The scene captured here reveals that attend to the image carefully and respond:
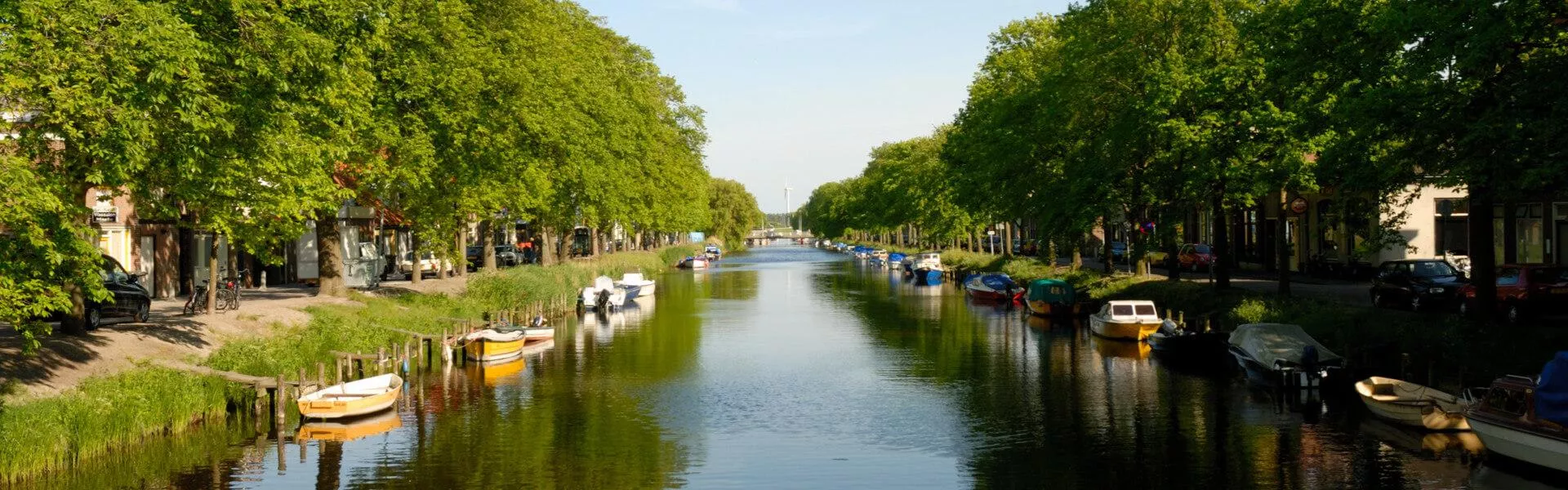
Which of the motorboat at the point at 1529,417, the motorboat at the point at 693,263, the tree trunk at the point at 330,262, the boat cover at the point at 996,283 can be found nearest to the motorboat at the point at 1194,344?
the motorboat at the point at 1529,417

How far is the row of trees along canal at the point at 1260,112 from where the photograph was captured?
27281 millimetres

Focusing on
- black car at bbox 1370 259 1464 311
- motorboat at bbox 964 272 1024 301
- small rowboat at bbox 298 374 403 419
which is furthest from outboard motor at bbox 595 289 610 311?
black car at bbox 1370 259 1464 311

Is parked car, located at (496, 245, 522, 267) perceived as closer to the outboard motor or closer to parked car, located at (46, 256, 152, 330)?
the outboard motor

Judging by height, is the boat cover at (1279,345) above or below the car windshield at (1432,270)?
below

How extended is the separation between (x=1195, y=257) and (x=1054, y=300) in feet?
51.9

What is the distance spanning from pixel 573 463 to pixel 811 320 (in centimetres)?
3960

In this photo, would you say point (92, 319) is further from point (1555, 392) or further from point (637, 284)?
point (637, 284)

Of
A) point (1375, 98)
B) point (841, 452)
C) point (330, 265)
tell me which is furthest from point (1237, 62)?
point (330, 265)

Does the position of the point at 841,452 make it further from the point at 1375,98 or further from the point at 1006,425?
the point at 1375,98

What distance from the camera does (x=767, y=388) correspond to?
3909 centimetres

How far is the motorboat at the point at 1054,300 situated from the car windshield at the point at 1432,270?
18984 mm

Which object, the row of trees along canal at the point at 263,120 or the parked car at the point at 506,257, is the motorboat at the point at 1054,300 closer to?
the row of trees along canal at the point at 263,120

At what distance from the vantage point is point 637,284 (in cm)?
7950

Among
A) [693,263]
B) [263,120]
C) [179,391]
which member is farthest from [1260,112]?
[693,263]
